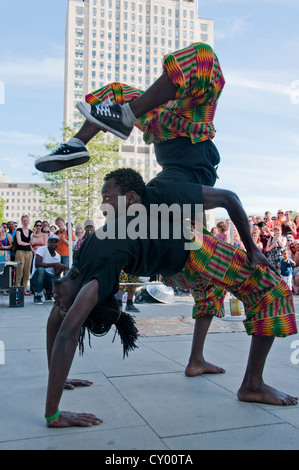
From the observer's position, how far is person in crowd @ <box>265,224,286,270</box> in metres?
10.2

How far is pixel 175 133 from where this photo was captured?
9.71 feet

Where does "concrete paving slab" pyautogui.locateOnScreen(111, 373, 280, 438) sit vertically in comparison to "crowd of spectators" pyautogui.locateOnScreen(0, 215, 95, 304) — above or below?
below

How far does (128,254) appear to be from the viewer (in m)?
2.39

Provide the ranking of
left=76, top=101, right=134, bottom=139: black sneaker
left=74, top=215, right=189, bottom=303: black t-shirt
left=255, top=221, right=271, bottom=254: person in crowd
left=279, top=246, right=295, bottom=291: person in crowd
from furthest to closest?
1. left=255, top=221, right=271, bottom=254: person in crowd
2. left=279, top=246, right=295, bottom=291: person in crowd
3. left=76, top=101, right=134, bottom=139: black sneaker
4. left=74, top=215, right=189, bottom=303: black t-shirt

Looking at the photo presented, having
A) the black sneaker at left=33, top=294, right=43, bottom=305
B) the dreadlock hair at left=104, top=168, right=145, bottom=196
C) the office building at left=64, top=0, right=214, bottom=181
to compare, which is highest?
the office building at left=64, top=0, right=214, bottom=181

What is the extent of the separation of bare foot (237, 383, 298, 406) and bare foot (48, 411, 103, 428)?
0.98 m

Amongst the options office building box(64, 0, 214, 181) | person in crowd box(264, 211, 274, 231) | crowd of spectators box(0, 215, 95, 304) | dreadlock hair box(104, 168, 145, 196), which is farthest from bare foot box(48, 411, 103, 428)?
office building box(64, 0, 214, 181)

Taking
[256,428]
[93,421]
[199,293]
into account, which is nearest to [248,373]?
[256,428]

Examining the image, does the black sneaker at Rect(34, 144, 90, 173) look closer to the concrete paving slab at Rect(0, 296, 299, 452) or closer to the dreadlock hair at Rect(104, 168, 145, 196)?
the dreadlock hair at Rect(104, 168, 145, 196)

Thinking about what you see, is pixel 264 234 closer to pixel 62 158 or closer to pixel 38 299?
pixel 38 299

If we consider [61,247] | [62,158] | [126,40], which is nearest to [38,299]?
[61,247]

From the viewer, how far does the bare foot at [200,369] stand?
3.24m

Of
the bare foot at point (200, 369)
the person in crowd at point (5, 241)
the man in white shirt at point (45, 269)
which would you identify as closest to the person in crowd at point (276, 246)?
the man in white shirt at point (45, 269)

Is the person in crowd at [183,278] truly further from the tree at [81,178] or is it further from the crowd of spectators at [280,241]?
the tree at [81,178]
